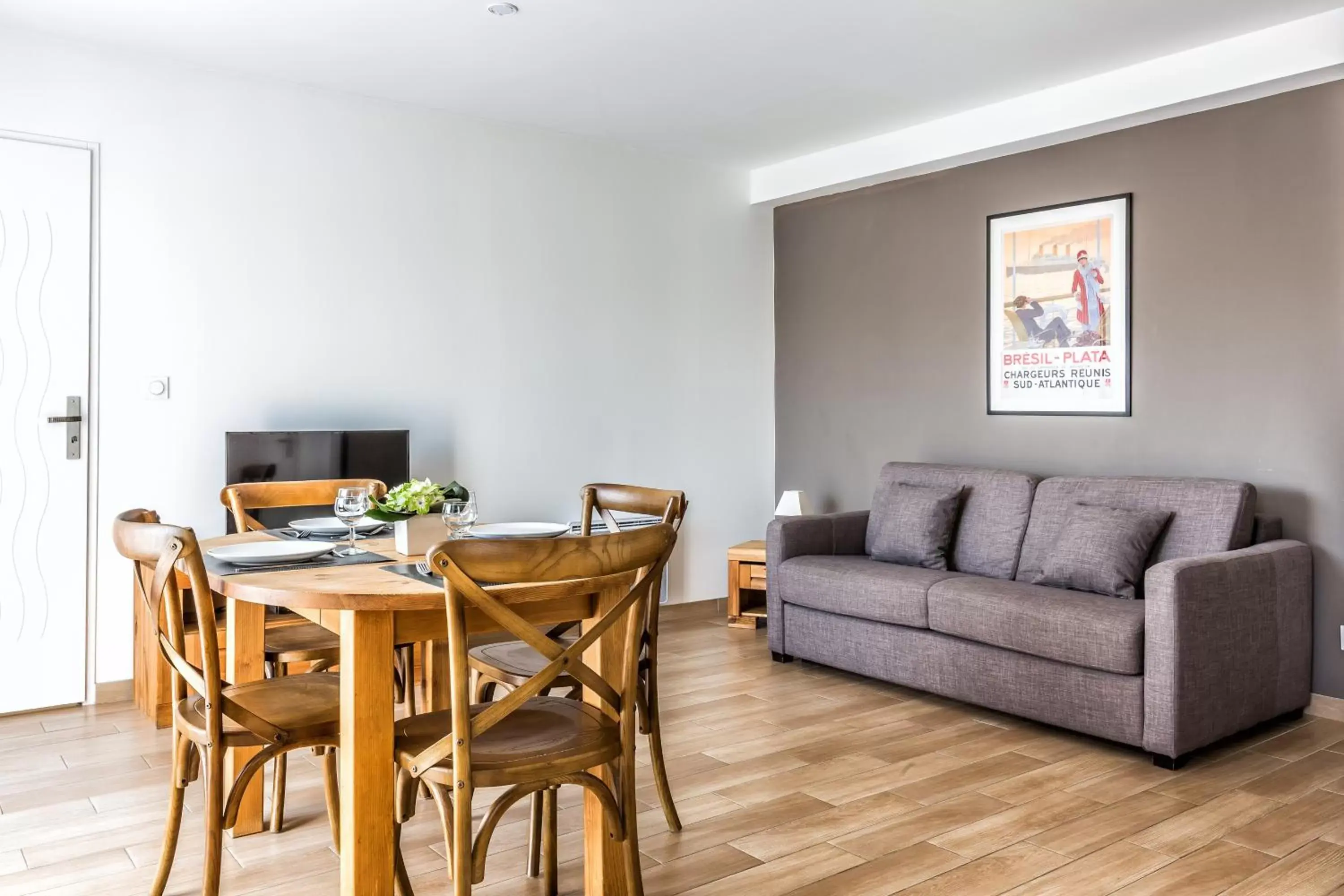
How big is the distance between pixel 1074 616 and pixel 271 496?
Answer: 2732 millimetres

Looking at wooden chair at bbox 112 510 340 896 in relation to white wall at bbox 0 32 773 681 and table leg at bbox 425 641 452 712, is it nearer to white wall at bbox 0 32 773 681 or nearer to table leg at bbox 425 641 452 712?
table leg at bbox 425 641 452 712

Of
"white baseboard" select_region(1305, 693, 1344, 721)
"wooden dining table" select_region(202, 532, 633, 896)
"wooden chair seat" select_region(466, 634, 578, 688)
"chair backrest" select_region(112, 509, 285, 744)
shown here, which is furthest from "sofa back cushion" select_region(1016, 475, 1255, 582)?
"chair backrest" select_region(112, 509, 285, 744)

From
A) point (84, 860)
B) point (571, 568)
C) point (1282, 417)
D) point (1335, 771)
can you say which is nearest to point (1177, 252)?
point (1282, 417)

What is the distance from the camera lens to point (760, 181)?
604 centimetres

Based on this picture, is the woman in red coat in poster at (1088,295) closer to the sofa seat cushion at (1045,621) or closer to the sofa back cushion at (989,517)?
the sofa back cushion at (989,517)

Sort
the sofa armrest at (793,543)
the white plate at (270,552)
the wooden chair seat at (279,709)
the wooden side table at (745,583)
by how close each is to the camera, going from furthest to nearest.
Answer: the wooden side table at (745,583) < the sofa armrest at (793,543) < the white plate at (270,552) < the wooden chair seat at (279,709)

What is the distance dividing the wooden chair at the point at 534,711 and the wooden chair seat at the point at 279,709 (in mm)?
206

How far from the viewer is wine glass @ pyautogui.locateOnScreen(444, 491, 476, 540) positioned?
2486 millimetres

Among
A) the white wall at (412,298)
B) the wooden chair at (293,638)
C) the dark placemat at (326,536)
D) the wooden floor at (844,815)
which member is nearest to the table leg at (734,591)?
the white wall at (412,298)

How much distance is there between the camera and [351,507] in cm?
257

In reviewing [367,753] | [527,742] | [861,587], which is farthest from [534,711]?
[861,587]

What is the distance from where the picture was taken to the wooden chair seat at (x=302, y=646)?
2830mm

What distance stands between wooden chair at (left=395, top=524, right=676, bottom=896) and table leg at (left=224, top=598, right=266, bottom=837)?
0.70 meters

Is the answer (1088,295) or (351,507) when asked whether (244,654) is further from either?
(1088,295)
